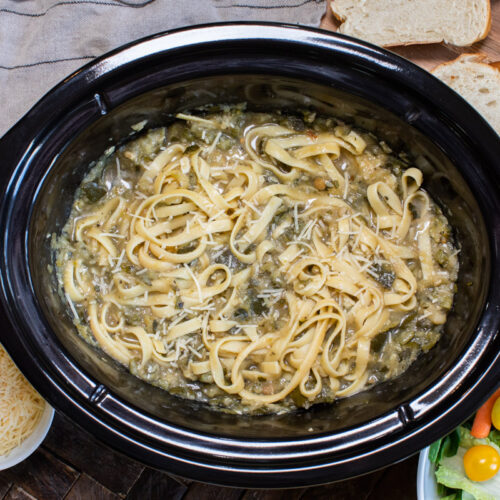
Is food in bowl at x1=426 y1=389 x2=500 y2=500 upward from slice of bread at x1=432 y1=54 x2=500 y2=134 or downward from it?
downward

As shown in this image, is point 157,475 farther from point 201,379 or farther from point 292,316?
point 292,316

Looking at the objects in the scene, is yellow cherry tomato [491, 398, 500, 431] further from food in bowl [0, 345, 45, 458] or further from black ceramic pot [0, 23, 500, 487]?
food in bowl [0, 345, 45, 458]

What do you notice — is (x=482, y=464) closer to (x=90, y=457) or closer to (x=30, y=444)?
(x=90, y=457)

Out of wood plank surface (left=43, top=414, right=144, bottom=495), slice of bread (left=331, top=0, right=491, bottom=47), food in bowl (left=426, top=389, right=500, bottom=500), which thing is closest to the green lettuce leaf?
food in bowl (left=426, top=389, right=500, bottom=500)

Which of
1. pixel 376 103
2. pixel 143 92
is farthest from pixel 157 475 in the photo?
pixel 376 103

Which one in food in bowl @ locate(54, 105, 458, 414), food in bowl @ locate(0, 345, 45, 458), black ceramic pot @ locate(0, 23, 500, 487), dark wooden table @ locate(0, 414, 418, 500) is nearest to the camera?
black ceramic pot @ locate(0, 23, 500, 487)

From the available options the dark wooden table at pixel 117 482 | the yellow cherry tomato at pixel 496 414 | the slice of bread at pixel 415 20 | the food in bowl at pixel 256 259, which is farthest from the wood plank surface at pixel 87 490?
the slice of bread at pixel 415 20
